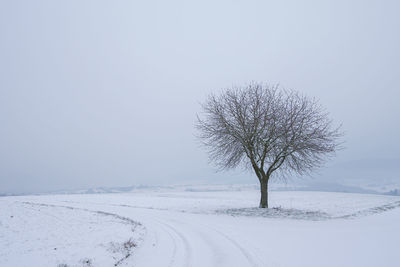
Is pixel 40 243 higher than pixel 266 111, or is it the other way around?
pixel 266 111

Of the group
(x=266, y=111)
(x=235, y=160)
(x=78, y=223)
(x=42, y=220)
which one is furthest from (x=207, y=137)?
(x=42, y=220)

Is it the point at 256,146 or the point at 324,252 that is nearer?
the point at 324,252

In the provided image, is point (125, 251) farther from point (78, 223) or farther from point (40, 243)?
point (78, 223)

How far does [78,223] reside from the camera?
639 inches

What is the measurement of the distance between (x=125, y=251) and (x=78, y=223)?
9059 millimetres

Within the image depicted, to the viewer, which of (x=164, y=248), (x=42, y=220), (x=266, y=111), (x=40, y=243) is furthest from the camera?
(x=266, y=111)

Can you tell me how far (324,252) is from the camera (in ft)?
27.6

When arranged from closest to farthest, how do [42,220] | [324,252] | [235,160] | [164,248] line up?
[324,252]
[164,248]
[42,220]
[235,160]

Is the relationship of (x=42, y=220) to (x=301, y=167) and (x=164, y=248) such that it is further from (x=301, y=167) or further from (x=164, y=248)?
(x=301, y=167)

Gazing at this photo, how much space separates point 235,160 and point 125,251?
15536 millimetres

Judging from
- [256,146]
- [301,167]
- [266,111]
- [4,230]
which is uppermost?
[266,111]

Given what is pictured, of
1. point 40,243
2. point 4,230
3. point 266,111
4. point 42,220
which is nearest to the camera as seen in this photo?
point 40,243

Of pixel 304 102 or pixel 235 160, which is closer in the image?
pixel 304 102

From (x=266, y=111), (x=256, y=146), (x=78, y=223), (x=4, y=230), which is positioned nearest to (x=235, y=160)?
(x=256, y=146)
